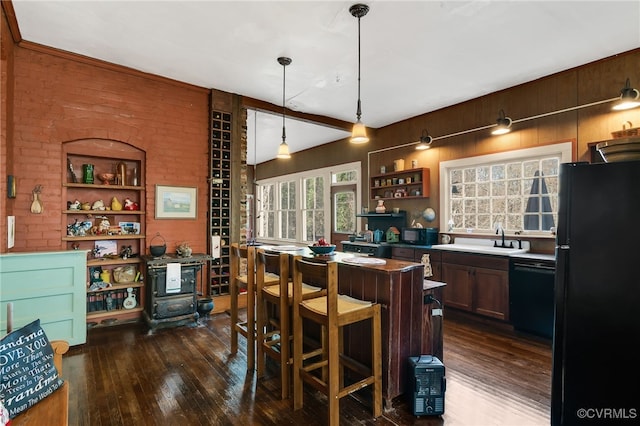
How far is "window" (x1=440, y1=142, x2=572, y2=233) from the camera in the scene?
408 cm

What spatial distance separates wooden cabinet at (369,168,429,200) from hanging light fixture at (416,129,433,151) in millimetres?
374

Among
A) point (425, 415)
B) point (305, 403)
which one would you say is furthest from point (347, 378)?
point (425, 415)

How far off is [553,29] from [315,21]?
2.16m

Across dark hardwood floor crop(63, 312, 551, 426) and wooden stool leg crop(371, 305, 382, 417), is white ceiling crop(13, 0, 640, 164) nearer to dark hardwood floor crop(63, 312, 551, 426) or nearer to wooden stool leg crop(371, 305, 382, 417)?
wooden stool leg crop(371, 305, 382, 417)

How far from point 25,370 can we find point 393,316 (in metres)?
2.02

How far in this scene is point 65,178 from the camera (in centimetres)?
354

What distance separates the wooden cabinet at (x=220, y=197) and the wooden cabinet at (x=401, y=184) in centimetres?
279

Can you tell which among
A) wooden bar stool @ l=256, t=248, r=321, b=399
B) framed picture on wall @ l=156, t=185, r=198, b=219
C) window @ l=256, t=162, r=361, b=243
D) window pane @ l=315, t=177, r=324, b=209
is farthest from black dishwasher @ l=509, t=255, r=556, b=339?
window pane @ l=315, t=177, r=324, b=209

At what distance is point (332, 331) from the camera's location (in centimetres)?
204

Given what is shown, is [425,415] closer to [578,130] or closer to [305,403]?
[305,403]

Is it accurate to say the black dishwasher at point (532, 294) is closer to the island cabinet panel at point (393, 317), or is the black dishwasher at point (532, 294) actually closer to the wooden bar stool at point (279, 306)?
the island cabinet panel at point (393, 317)

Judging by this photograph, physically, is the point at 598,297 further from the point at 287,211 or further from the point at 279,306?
the point at 287,211

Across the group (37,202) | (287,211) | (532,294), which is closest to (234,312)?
(37,202)

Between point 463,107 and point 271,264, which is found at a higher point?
point 463,107
